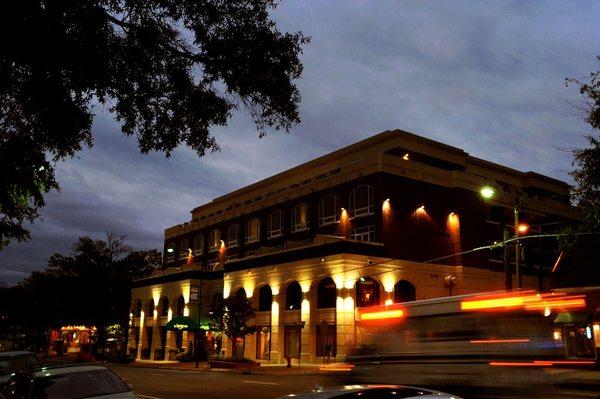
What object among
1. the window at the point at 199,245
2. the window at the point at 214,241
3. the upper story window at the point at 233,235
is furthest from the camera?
the window at the point at 199,245

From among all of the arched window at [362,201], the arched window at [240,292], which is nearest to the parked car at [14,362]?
the arched window at [362,201]

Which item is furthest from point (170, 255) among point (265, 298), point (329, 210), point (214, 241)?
point (329, 210)

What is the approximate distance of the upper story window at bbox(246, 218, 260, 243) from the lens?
60.8m

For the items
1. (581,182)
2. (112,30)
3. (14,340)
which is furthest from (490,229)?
(14,340)

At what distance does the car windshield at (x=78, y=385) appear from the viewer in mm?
9117

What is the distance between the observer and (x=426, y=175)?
50406 millimetres

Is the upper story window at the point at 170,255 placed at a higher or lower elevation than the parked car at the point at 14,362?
higher

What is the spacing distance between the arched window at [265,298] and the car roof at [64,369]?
132 ft

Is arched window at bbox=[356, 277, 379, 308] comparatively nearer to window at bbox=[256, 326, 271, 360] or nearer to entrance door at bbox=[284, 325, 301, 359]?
entrance door at bbox=[284, 325, 301, 359]

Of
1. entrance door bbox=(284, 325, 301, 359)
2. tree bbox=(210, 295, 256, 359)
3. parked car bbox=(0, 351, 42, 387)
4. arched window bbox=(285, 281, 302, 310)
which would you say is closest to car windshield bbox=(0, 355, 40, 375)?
parked car bbox=(0, 351, 42, 387)

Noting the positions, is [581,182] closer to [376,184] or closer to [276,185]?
[376,184]

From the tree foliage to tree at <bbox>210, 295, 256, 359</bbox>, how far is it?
3096 cm

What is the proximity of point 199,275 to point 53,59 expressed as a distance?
51990 mm

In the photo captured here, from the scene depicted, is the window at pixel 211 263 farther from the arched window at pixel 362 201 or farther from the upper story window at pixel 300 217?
the arched window at pixel 362 201
